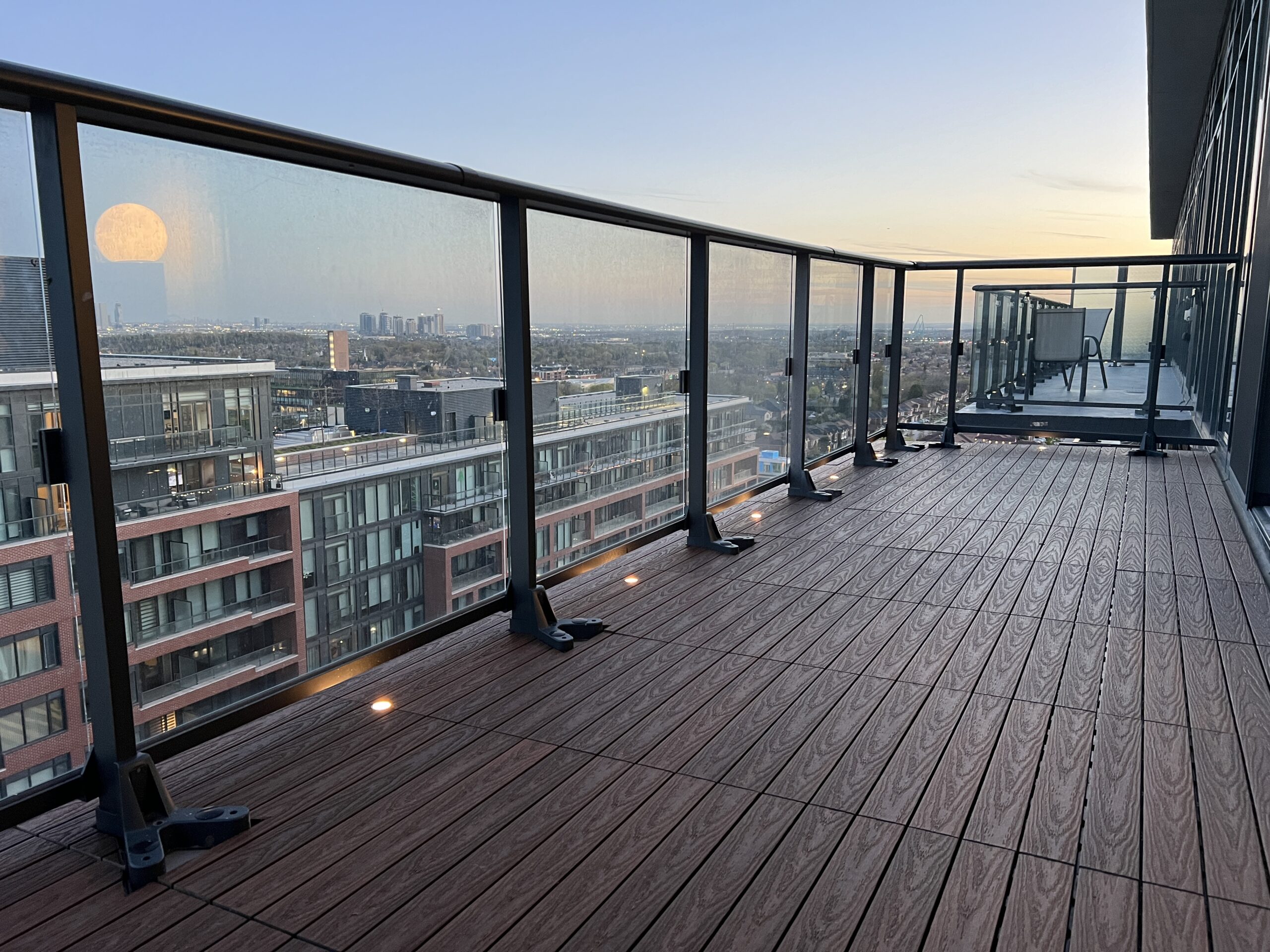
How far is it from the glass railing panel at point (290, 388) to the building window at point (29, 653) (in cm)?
16

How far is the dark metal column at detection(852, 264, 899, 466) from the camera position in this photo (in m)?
6.25

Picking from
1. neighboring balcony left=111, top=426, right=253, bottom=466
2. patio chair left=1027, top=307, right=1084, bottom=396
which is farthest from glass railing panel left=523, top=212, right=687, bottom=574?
patio chair left=1027, top=307, right=1084, bottom=396

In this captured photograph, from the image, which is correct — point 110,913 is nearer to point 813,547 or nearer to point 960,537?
point 813,547

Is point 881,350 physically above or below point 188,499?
above

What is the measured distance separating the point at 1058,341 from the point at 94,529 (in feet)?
25.5

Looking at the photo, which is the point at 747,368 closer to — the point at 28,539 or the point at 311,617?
the point at 311,617

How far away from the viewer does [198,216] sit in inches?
77.1

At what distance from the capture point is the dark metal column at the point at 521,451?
2879mm

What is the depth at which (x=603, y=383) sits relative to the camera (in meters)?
3.45

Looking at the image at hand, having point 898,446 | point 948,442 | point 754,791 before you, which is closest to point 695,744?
point 754,791

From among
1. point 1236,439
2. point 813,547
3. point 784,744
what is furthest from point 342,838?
point 1236,439

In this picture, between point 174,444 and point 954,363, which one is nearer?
point 174,444

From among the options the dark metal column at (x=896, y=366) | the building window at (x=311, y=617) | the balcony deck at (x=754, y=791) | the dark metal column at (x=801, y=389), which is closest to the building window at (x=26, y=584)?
the balcony deck at (x=754, y=791)

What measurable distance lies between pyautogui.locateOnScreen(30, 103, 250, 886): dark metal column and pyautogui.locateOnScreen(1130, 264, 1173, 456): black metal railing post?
22.3 ft
